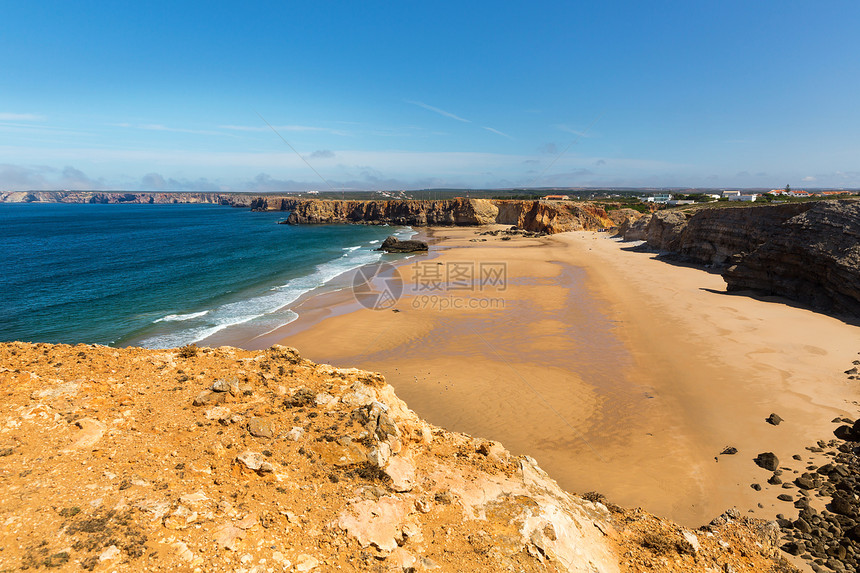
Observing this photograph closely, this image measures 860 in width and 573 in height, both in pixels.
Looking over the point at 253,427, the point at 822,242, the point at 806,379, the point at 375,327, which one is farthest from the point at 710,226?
the point at 253,427

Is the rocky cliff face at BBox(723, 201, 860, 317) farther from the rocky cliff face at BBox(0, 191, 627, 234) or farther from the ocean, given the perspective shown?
the rocky cliff face at BBox(0, 191, 627, 234)

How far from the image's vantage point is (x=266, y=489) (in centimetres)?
491

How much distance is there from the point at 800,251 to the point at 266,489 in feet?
94.6

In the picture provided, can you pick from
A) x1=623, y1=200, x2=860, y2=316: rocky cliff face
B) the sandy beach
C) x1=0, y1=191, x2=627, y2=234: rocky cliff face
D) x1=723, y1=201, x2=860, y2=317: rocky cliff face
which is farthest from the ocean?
x1=0, y1=191, x2=627, y2=234: rocky cliff face

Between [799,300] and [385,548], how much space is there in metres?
27.7

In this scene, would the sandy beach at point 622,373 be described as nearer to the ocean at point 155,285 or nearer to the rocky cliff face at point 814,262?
the rocky cliff face at point 814,262

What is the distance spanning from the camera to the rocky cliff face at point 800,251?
19.2 meters

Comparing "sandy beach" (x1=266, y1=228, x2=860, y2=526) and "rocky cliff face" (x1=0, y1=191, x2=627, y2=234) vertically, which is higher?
"rocky cliff face" (x1=0, y1=191, x2=627, y2=234)

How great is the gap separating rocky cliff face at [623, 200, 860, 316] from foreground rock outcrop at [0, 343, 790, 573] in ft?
65.4

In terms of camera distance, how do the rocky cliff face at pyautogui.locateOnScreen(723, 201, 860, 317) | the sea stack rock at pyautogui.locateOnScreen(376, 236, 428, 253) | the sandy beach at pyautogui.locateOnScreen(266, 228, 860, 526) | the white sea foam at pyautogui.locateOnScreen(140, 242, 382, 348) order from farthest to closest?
the sea stack rock at pyautogui.locateOnScreen(376, 236, 428, 253) < the white sea foam at pyautogui.locateOnScreen(140, 242, 382, 348) < the rocky cliff face at pyautogui.locateOnScreen(723, 201, 860, 317) < the sandy beach at pyautogui.locateOnScreen(266, 228, 860, 526)

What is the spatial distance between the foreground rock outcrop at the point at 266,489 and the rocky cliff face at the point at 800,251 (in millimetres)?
19936

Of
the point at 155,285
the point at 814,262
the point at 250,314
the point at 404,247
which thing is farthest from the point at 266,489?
the point at 404,247

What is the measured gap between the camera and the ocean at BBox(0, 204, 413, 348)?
20.8 metres

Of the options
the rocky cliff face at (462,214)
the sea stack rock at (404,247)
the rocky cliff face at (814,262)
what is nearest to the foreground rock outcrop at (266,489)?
the rocky cliff face at (814,262)
